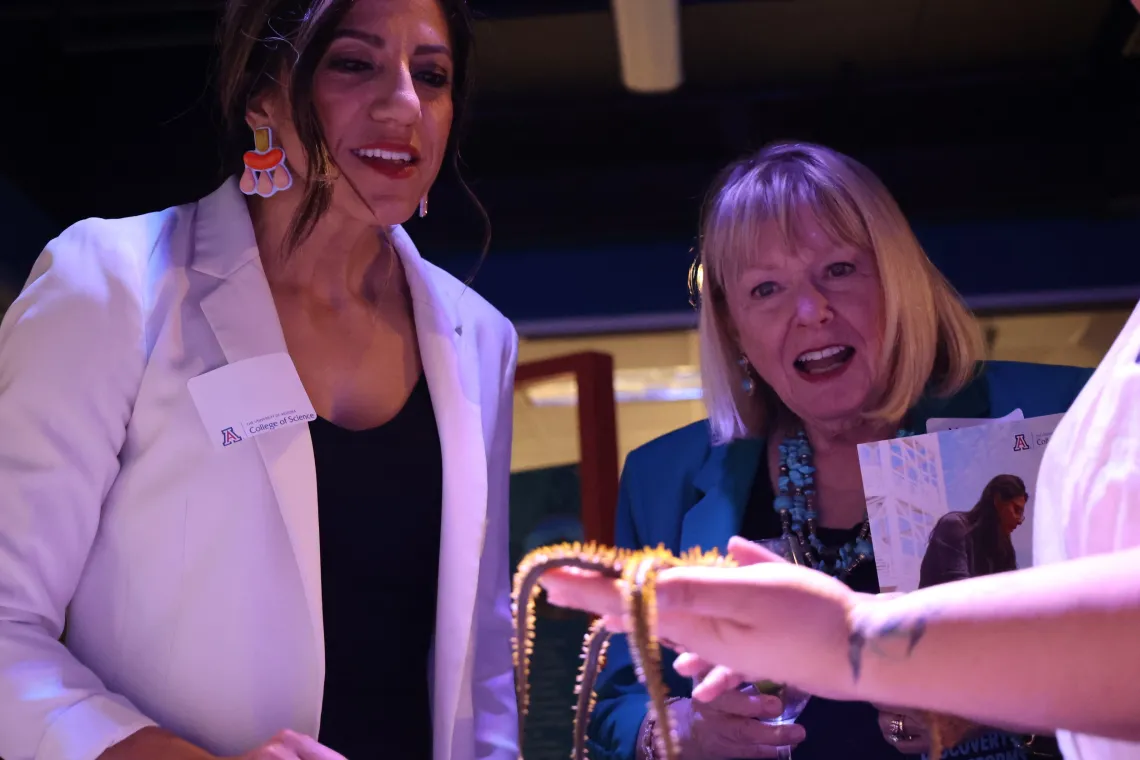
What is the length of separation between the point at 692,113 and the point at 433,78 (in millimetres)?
Result: 2754

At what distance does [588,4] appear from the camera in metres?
3.46

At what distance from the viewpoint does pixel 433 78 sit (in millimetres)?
1554

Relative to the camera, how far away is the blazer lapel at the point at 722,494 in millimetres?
1738

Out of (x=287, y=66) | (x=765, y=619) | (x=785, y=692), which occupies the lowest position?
(x=785, y=692)

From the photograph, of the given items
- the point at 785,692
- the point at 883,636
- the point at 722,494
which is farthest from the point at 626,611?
the point at 722,494

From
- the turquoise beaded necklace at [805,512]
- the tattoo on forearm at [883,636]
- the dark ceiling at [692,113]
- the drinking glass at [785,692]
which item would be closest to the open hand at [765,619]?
the tattoo on forearm at [883,636]

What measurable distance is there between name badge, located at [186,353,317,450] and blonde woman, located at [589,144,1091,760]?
68cm

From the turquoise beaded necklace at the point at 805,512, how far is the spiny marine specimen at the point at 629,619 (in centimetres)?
67

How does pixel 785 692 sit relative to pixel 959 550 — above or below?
below

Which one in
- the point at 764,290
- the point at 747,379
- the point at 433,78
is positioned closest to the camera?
the point at 433,78

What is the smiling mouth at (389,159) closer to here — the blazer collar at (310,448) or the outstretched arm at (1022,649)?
the blazer collar at (310,448)

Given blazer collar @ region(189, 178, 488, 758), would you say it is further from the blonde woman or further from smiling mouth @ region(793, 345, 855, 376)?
smiling mouth @ region(793, 345, 855, 376)

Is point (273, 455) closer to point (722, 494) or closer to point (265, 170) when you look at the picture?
point (265, 170)

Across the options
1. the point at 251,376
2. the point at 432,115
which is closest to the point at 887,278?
the point at 432,115
